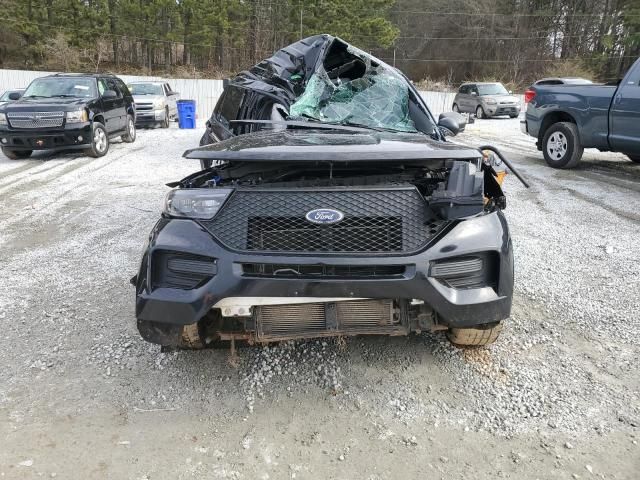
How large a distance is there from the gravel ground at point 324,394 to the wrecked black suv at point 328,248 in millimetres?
341

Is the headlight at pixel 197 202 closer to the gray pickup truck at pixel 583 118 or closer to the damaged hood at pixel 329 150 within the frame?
the damaged hood at pixel 329 150

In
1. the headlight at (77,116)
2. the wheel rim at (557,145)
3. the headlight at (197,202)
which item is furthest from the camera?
the headlight at (77,116)

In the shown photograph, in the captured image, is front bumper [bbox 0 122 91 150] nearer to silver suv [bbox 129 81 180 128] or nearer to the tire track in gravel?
the tire track in gravel

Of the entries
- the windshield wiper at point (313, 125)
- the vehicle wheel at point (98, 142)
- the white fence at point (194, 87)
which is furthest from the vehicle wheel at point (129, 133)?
the white fence at point (194, 87)

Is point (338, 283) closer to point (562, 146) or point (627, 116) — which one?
point (627, 116)

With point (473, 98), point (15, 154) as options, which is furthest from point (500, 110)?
point (15, 154)

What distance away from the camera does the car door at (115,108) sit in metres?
11.0

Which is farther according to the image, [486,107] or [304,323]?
[486,107]

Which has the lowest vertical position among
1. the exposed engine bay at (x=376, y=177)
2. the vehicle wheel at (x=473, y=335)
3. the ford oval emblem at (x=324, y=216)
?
the vehicle wheel at (x=473, y=335)

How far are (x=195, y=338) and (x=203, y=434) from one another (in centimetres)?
47

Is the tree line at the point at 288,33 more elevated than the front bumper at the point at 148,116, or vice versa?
the tree line at the point at 288,33

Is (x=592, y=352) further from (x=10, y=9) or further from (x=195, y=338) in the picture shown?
(x=10, y=9)

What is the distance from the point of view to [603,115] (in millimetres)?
7672

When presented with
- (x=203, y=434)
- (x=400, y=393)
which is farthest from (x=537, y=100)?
(x=203, y=434)
